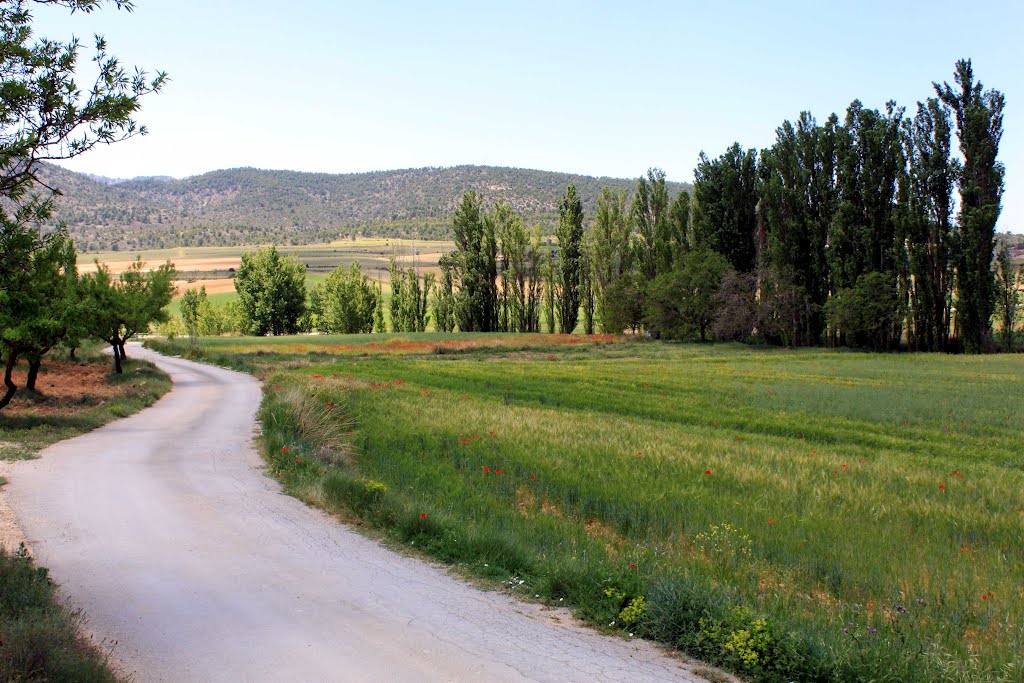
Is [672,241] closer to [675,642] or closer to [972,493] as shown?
[972,493]

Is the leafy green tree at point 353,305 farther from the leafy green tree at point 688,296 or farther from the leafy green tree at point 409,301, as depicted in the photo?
the leafy green tree at point 688,296

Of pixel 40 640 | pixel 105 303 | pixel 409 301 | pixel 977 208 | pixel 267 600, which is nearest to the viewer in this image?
pixel 40 640

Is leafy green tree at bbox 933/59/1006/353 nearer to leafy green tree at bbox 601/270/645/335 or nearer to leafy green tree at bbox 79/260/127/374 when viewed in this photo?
leafy green tree at bbox 601/270/645/335

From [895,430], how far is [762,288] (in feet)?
163

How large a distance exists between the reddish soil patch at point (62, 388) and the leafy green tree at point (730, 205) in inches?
2128

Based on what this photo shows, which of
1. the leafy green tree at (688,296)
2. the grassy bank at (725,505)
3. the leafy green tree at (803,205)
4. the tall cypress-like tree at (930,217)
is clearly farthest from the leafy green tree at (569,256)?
Answer: the grassy bank at (725,505)

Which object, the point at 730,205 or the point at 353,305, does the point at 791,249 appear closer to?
the point at 730,205

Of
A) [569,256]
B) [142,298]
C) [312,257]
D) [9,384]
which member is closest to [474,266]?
[569,256]

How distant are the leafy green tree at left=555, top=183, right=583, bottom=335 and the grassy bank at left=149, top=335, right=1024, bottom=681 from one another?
56.2 m

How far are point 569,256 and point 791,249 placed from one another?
82.7 ft

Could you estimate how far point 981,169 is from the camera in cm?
5412

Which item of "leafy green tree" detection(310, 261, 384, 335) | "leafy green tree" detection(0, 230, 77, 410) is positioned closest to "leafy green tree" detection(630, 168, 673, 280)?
"leafy green tree" detection(310, 261, 384, 335)

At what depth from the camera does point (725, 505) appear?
430 inches

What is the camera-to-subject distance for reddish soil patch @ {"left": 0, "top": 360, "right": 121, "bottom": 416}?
24562 mm
